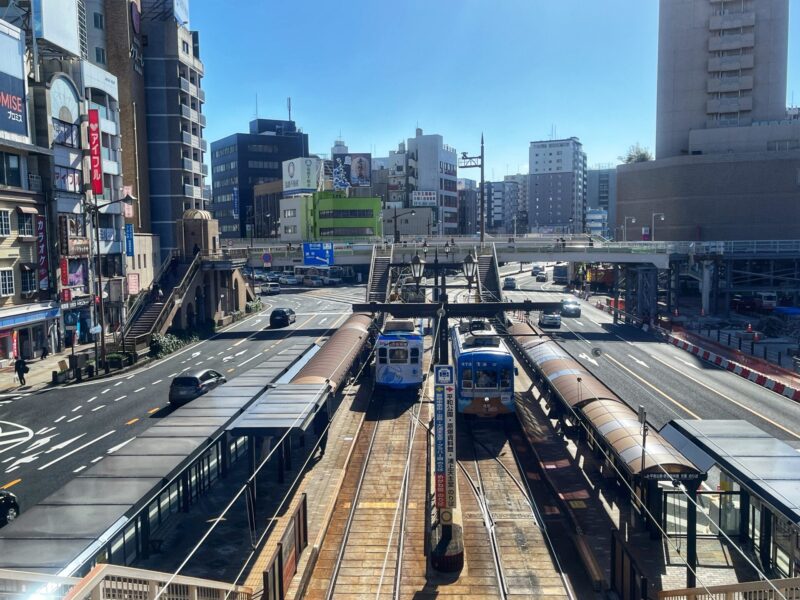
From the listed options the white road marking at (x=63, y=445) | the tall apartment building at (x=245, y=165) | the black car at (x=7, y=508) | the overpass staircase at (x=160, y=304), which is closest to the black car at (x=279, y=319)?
the overpass staircase at (x=160, y=304)

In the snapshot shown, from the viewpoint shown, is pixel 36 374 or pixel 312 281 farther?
pixel 312 281

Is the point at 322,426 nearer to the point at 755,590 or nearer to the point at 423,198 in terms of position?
the point at 755,590

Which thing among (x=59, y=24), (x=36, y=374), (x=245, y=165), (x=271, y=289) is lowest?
(x=36, y=374)

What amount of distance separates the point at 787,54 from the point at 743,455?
9456 cm

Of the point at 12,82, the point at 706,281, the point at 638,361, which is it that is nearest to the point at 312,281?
the point at 706,281

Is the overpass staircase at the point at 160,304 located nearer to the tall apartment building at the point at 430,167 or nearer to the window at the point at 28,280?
the window at the point at 28,280

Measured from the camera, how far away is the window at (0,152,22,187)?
42.5 metres

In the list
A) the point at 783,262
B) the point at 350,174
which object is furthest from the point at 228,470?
the point at 350,174

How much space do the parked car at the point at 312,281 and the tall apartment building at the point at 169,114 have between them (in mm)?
33125

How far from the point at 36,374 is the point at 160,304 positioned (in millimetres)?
13137

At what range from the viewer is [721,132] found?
88312 millimetres

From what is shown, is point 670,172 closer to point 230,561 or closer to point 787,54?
point 787,54

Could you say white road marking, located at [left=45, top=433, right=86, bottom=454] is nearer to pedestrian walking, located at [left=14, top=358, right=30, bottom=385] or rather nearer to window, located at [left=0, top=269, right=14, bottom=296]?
pedestrian walking, located at [left=14, top=358, right=30, bottom=385]

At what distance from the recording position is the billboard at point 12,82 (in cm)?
4116
